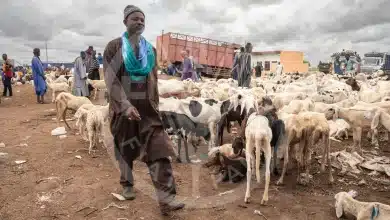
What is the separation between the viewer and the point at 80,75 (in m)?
10.9

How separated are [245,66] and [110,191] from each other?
6.48 meters

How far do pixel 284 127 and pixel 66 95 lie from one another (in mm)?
5267

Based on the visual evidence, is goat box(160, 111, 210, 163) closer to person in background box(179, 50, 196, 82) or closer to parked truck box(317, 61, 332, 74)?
person in background box(179, 50, 196, 82)

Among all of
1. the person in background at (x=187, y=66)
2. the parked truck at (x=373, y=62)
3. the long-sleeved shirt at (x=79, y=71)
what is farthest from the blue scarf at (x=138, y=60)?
the parked truck at (x=373, y=62)

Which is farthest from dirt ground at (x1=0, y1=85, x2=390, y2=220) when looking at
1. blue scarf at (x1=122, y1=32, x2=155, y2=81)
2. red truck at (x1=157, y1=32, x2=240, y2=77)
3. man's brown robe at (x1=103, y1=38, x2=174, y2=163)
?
red truck at (x1=157, y1=32, x2=240, y2=77)

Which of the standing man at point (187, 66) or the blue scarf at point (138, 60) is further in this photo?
the standing man at point (187, 66)

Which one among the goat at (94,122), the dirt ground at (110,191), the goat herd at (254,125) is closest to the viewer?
the dirt ground at (110,191)

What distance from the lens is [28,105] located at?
12125 millimetres

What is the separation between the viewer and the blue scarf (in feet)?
11.0

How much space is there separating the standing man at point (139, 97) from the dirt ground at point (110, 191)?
1.70 ft

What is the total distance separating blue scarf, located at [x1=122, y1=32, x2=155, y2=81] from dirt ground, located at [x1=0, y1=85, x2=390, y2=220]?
1503 millimetres

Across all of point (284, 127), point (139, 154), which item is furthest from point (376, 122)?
point (139, 154)

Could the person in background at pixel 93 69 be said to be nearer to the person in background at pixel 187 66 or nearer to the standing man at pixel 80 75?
the standing man at pixel 80 75

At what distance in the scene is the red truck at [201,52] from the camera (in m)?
19.4
